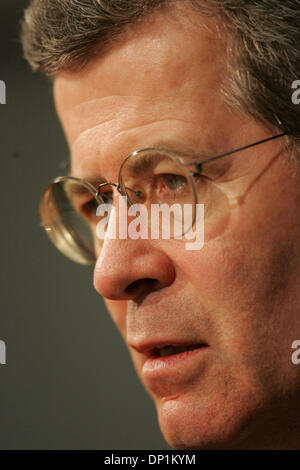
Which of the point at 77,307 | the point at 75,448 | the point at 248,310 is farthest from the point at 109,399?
the point at 248,310

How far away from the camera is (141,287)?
1.07 metres

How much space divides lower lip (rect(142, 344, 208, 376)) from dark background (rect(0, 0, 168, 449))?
733mm

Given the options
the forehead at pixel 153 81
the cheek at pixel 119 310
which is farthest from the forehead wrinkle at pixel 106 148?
the cheek at pixel 119 310

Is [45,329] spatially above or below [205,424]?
above

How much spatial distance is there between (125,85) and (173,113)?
11 centimetres

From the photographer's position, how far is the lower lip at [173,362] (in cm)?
104

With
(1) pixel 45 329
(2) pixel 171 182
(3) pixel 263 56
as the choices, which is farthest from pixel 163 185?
(1) pixel 45 329

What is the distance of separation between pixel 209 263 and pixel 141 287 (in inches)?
5.6

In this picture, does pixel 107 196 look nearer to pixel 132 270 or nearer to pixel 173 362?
pixel 132 270

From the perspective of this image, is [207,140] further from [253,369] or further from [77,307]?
[77,307]

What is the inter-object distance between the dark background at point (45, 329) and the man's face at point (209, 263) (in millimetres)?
766

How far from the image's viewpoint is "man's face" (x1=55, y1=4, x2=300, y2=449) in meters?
0.99

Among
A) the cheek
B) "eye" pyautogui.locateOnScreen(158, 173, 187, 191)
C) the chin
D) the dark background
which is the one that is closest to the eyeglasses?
"eye" pyautogui.locateOnScreen(158, 173, 187, 191)

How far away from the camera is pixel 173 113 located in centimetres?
102
